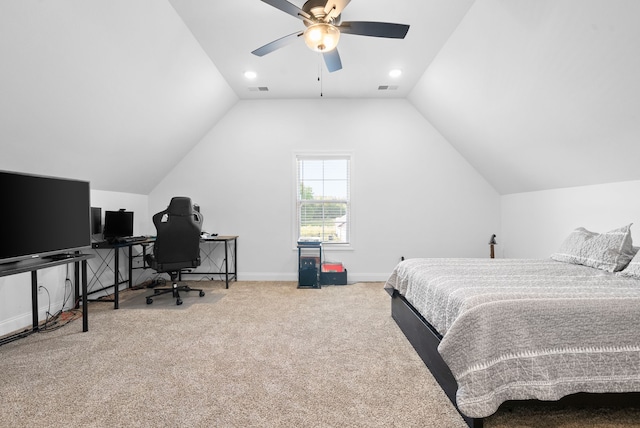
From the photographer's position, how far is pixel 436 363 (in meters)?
2.07

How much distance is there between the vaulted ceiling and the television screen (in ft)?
1.44

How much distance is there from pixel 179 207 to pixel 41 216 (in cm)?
132

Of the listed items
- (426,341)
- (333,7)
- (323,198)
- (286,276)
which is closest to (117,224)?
(286,276)

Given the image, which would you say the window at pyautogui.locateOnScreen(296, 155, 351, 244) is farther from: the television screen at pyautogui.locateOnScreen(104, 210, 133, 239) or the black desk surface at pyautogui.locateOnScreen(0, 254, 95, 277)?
the black desk surface at pyautogui.locateOnScreen(0, 254, 95, 277)

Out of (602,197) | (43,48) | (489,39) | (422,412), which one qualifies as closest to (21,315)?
(43,48)

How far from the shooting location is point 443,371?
1.96 m

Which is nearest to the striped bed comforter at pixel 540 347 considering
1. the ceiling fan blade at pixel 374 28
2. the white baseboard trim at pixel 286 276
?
the ceiling fan blade at pixel 374 28

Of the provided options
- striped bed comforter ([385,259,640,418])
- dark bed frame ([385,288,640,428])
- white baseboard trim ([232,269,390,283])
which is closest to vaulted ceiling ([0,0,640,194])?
striped bed comforter ([385,259,640,418])

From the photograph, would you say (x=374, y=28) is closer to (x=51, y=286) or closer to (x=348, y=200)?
(x=348, y=200)

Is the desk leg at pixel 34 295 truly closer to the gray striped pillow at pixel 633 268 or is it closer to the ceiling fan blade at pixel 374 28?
the ceiling fan blade at pixel 374 28

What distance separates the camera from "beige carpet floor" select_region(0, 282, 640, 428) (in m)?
1.76

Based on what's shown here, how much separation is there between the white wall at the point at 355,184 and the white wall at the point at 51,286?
3.12 feet

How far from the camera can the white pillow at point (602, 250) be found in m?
2.55

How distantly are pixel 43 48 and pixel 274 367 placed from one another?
2.81 m
